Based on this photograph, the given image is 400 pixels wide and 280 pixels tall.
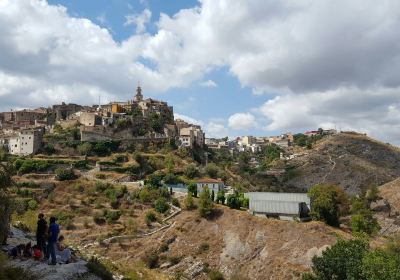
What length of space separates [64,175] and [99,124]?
19.2 metres

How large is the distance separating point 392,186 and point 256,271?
45919 millimetres

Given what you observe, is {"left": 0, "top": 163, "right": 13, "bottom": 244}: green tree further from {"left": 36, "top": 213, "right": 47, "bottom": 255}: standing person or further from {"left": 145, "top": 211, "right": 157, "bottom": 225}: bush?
{"left": 145, "top": 211, "right": 157, "bottom": 225}: bush

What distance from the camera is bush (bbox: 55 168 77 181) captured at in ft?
192

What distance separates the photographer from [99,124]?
76.2 meters

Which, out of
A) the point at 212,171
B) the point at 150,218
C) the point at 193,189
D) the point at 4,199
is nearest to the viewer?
the point at 4,199

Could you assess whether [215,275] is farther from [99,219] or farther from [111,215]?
[99,219]

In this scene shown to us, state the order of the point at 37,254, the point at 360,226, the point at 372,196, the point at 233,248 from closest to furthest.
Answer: the point at 37,254 → the point at 233,248 → the point at 360,226 → the point at 372,196

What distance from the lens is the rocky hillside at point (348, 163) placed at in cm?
10244

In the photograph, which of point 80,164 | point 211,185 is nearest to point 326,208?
point 211,185

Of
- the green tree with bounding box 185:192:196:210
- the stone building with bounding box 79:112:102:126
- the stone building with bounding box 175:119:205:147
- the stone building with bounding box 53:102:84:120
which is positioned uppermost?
the stone building with bounding box 53:102:84:120

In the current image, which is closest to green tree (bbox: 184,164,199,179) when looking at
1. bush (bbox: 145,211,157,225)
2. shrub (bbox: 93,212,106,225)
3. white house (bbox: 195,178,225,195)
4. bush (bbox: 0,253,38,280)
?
white house (bbox: 195,178,225,195)

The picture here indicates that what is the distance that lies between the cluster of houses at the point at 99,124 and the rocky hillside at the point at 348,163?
33.2m

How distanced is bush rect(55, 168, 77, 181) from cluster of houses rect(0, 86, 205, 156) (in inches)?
441

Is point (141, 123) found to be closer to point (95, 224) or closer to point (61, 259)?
point (95, 224)
